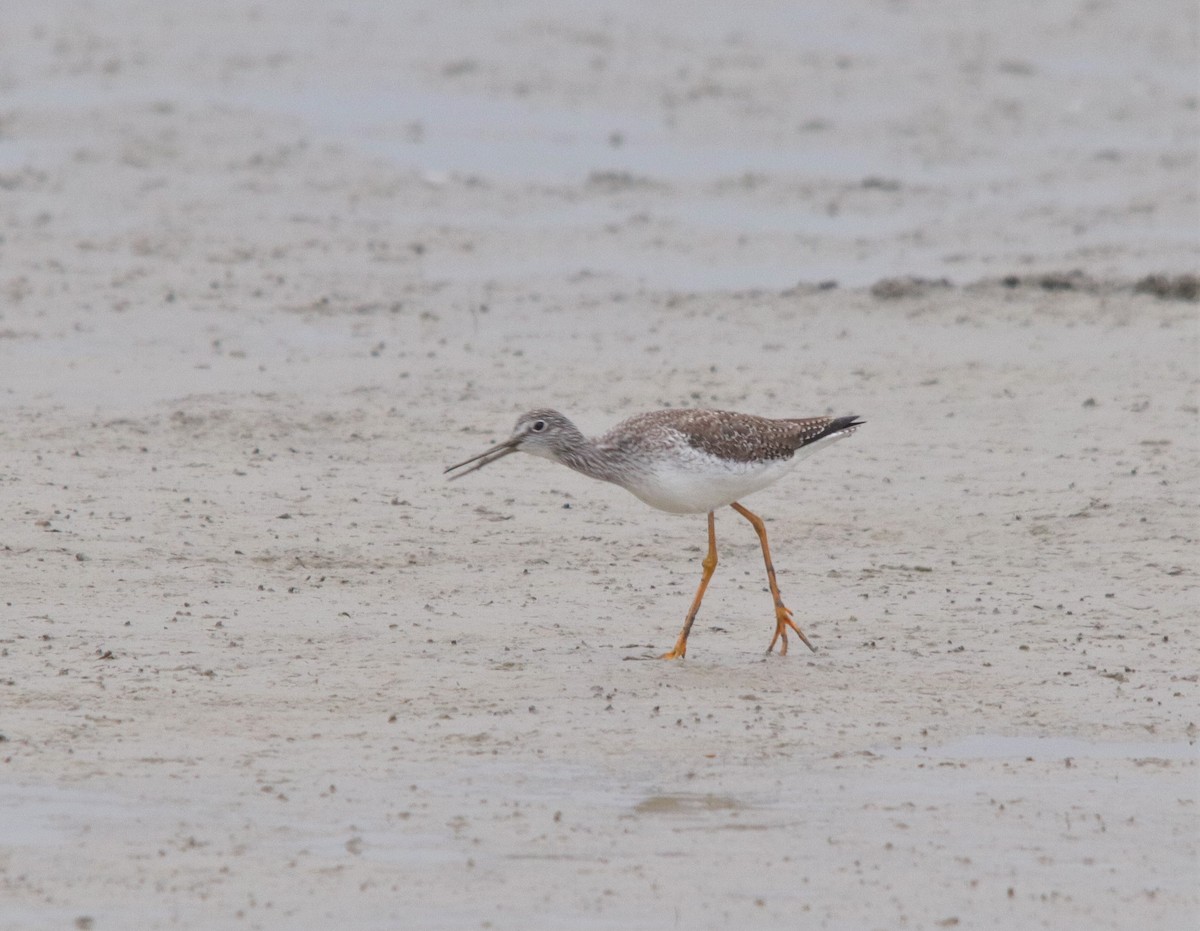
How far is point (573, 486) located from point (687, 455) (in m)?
2.31

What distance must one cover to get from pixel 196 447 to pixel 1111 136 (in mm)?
11911

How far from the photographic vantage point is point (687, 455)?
28.1 ft

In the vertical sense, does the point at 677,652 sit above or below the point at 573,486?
below

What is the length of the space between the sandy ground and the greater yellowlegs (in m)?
0.63

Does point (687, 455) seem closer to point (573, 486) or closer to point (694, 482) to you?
point (694, 482)

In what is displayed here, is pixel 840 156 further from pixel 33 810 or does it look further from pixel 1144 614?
pixel 33 810

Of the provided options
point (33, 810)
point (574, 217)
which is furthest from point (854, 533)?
point (574, 217)

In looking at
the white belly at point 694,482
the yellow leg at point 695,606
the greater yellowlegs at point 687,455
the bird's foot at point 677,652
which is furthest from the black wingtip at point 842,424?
the bird's foot at point 677,652

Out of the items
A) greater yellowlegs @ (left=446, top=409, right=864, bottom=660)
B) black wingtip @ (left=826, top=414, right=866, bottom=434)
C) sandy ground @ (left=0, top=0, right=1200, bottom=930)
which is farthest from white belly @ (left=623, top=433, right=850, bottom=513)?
sandy ground @ (left=0, top=0, right=1200, bottom=930)

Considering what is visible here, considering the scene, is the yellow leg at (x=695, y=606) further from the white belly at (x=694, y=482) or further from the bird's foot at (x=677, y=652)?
the white belly at (x=694, y=482)

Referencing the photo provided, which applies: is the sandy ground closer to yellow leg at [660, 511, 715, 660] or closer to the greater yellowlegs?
yellow leg at [660, 511, 715, 660]

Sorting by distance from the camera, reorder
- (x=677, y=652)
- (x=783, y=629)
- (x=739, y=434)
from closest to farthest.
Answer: (x=677, y=652)
(x=783, y=629)
(x=739, y=434)

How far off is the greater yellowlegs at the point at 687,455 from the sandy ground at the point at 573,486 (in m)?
0.63

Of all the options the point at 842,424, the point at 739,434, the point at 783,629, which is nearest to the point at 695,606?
the point at 783,629
